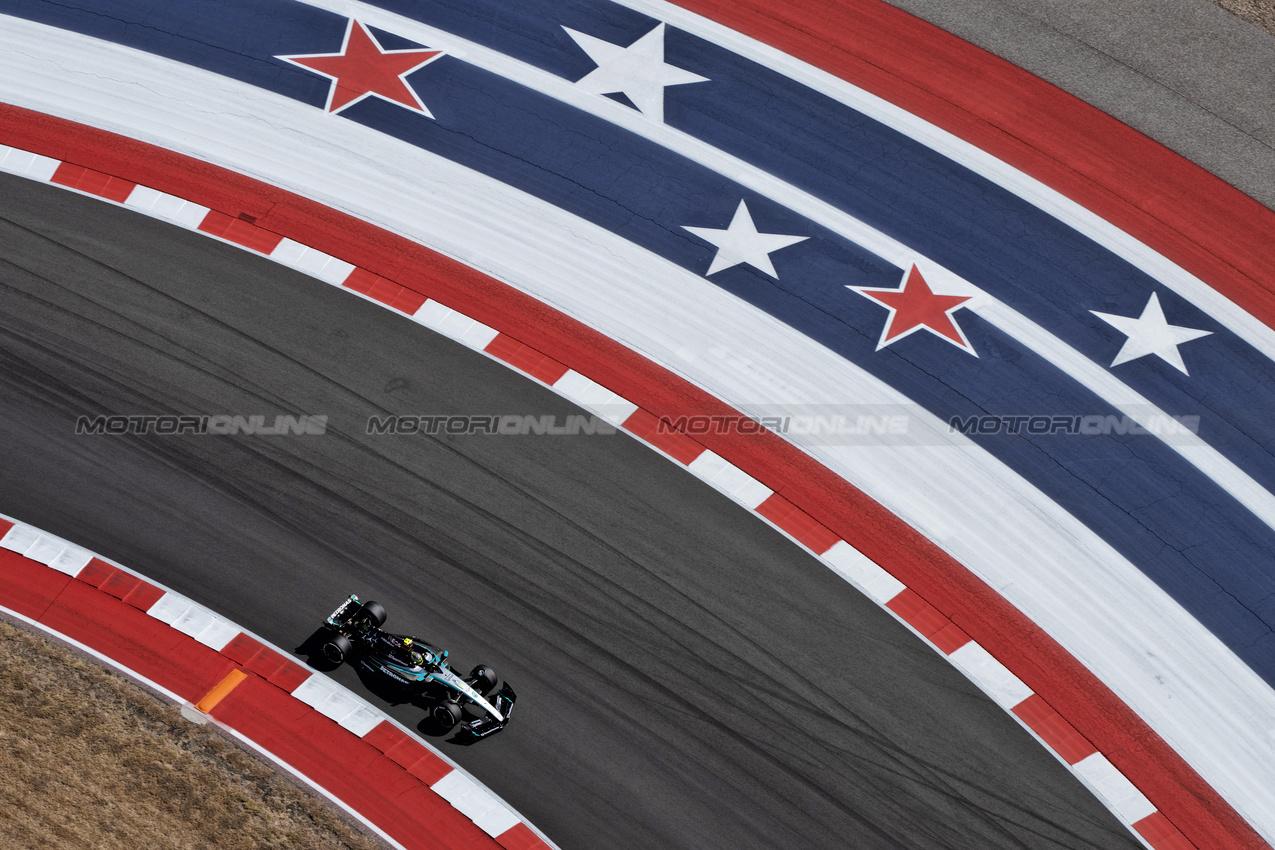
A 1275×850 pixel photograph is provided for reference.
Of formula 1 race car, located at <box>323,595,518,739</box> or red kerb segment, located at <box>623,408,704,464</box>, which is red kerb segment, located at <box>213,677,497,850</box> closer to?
formula 1 race car, located at <box>323,595,518,739</box>

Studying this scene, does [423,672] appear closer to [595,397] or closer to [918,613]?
[595,397]

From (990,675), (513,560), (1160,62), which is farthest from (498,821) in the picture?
(1160,62)

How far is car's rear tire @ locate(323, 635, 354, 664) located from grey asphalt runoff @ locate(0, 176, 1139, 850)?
504 mm

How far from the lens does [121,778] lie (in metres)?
13.9

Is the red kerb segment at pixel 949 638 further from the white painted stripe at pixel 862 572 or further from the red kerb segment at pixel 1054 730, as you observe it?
the red kerb segment at pixel 1054 730

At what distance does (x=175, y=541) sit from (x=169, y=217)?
636 centimetres

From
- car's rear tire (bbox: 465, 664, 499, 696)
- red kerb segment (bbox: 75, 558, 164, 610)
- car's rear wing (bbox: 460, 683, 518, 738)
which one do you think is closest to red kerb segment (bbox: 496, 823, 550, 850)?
car's rear wing (bbox: 460, 683, 518, 738)

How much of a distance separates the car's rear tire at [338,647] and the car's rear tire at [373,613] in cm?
45

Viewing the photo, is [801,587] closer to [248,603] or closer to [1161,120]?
[248,603]

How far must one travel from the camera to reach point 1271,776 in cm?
1568

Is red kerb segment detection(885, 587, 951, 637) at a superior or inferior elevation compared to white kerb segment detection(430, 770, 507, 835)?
superior

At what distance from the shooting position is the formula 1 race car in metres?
14.7
